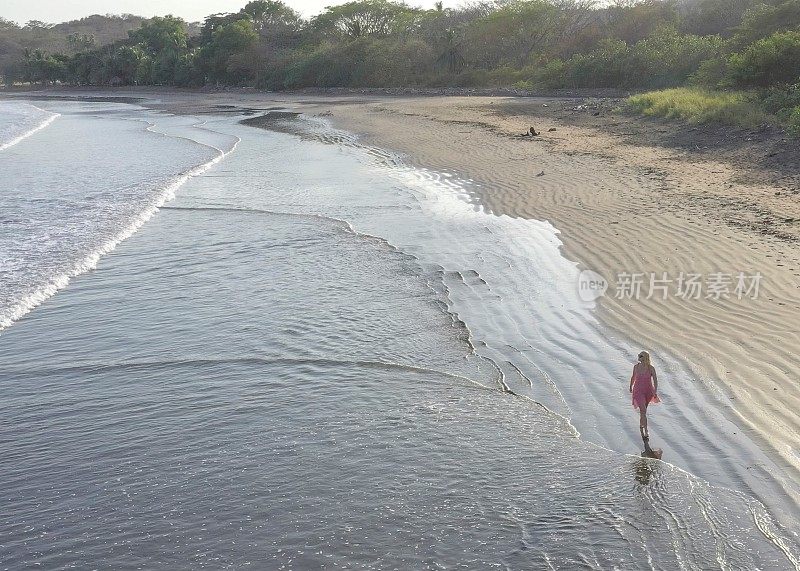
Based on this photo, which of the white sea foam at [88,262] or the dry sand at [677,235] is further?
the white sea foam at [88,262]

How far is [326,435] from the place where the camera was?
643 cm

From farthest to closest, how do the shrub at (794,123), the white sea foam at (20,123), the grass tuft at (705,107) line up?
1. the white sea foam at (20,123)
2. the grass tuft at (705,107)
3. the shrub at (794,123)

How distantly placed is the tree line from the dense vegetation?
0.27 feet

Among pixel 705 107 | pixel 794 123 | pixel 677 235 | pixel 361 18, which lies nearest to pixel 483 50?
pixel 361 18

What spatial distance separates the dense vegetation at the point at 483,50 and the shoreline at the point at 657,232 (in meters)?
4.42

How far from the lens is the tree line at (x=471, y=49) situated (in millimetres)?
32062

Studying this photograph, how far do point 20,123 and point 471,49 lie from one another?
32037mm

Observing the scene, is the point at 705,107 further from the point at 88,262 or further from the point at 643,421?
the point at 643,421

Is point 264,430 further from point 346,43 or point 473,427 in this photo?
point 346,43

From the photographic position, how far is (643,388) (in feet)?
19.3

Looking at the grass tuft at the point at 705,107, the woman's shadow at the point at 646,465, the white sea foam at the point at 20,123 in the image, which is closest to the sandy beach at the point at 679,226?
the grass tuft at the point at 705,107

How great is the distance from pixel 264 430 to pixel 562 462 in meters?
2.45

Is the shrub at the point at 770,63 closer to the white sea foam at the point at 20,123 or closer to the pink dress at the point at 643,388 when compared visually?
the pink dress at the point at 643,388

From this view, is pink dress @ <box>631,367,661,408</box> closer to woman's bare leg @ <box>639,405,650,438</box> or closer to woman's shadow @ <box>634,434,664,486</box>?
woman's bare leg @ <box>639,405,650,438</box>
